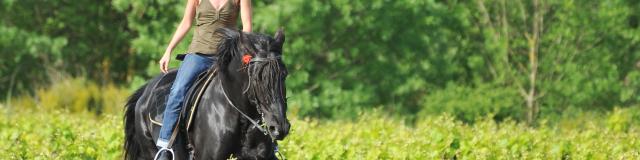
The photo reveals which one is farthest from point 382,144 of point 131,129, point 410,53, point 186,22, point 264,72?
point 410,53

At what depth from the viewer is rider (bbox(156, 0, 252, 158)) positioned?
902 centimetres

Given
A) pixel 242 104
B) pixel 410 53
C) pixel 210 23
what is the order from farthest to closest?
pixel 410 53 < pixel 210 23 < pixel 242 104

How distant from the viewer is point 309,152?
1308cm

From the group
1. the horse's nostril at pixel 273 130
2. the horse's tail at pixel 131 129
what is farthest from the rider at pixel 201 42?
the horse's tail at pixel 131 129

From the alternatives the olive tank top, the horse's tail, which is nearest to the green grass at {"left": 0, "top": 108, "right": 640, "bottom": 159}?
the horse's tail

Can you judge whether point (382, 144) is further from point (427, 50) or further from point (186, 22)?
point (427, 50)

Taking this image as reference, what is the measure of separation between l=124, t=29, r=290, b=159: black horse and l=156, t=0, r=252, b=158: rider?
0.53ft

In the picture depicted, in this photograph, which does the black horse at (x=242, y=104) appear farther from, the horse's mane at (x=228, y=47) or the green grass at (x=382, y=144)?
the green grass at (x=382, y=144)

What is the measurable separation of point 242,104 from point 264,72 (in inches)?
20.4

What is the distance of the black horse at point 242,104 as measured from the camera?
26.8 feet

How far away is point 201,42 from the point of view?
915cm

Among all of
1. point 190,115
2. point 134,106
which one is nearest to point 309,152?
point 134,106

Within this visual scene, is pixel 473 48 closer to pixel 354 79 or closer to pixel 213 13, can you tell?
pixel 354 79

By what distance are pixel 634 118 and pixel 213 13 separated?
57.5 ft
